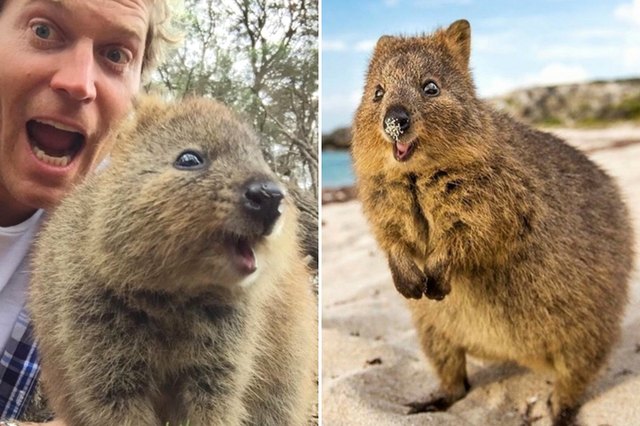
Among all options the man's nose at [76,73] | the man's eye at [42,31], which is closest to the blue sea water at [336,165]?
the man's nose at [76,73]

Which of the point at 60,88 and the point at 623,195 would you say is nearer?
the point at 60,88

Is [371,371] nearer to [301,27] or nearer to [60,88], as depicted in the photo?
[301,27]

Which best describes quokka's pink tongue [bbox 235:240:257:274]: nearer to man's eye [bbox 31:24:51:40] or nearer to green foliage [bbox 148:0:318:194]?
green foliage [bbox 148:0:318:194]

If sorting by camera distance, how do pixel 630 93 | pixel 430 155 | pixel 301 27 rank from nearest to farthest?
pixel 430 155 < pixel 301 27 < pixel 630 93

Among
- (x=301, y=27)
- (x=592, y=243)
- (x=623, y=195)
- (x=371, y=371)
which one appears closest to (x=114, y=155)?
(x=301, y=27)

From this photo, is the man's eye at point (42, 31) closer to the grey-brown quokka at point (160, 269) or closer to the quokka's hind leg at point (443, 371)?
the grey-brown quokka at point (160, 269)

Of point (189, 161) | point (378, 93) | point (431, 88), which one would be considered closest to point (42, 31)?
point (189, 161)
